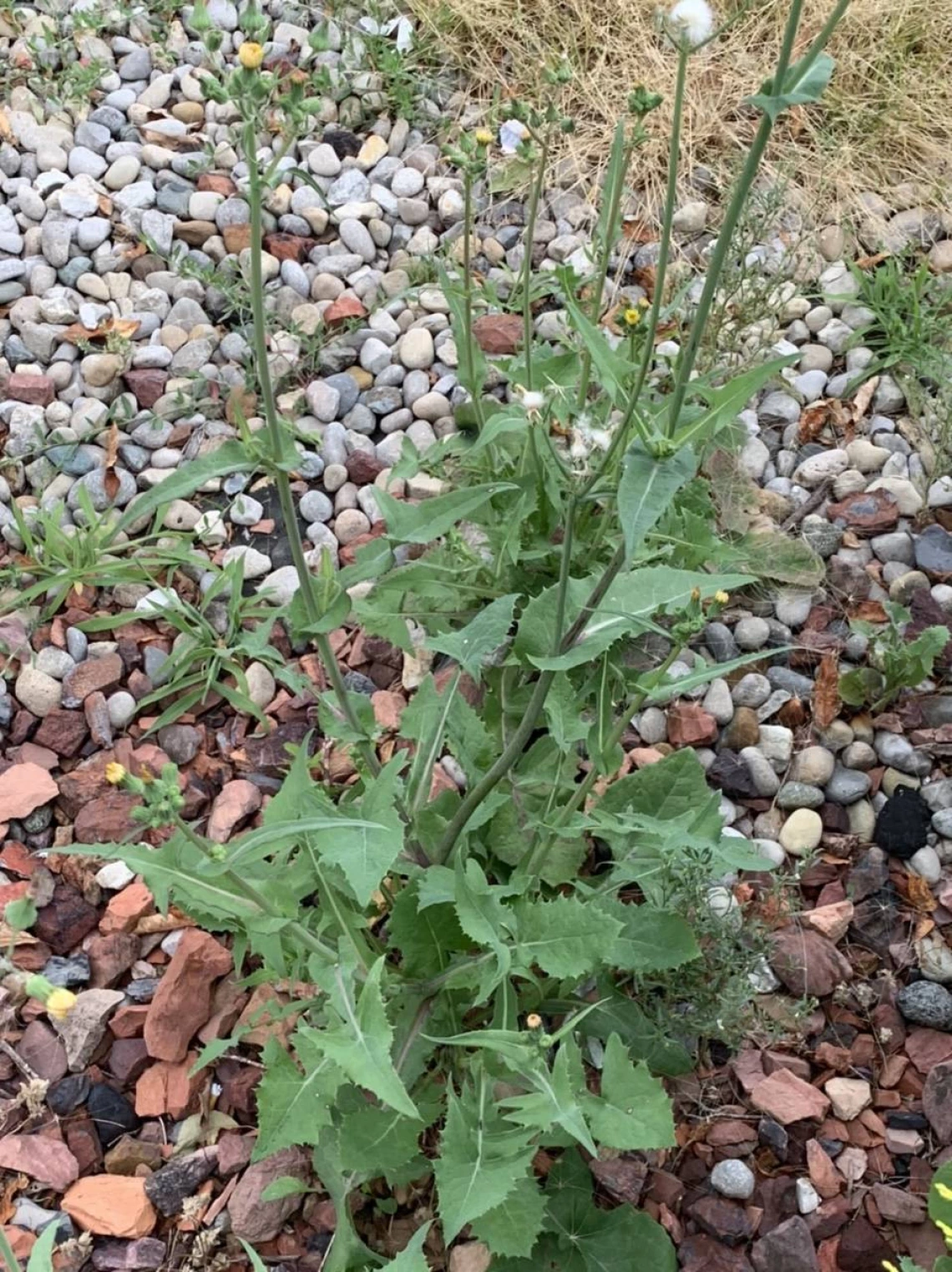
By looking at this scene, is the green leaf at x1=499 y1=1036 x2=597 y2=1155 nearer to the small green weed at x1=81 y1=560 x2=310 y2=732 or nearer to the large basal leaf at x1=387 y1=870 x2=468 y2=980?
the large basal leaf at x1=387 y1=870 x2=468 y2=980

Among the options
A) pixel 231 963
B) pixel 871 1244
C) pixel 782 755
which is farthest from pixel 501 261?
pixel 871 1244

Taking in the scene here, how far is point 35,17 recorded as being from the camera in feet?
13.2

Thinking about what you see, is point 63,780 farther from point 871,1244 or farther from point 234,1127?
point 871,1244

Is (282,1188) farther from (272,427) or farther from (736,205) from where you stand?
(736,205)

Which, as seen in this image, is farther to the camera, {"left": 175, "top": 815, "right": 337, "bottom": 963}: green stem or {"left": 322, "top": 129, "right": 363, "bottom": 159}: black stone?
{"left": 322, "top": 129, "right": 363, "bottom": 159}: black stone

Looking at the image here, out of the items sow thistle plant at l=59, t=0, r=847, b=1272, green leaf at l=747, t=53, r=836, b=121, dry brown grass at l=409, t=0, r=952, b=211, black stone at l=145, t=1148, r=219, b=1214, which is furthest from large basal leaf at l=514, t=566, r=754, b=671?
dry brown grass at l=409, t=0, r=952, b=211

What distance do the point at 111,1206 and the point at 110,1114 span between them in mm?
170

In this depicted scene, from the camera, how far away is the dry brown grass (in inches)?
150

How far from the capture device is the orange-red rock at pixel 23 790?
254 cm

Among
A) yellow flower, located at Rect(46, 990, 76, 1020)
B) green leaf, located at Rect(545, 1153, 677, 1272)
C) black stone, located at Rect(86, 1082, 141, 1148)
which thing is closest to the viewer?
yellow flower, located at Rect(46, 990, 76, 1020)

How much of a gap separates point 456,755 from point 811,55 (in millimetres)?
1221

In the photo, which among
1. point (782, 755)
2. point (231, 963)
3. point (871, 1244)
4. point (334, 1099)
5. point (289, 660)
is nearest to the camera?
point (334, 1099)

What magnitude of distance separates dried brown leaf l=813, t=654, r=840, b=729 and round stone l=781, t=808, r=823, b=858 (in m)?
0.22

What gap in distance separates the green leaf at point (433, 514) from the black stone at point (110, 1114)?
1.17 metres
